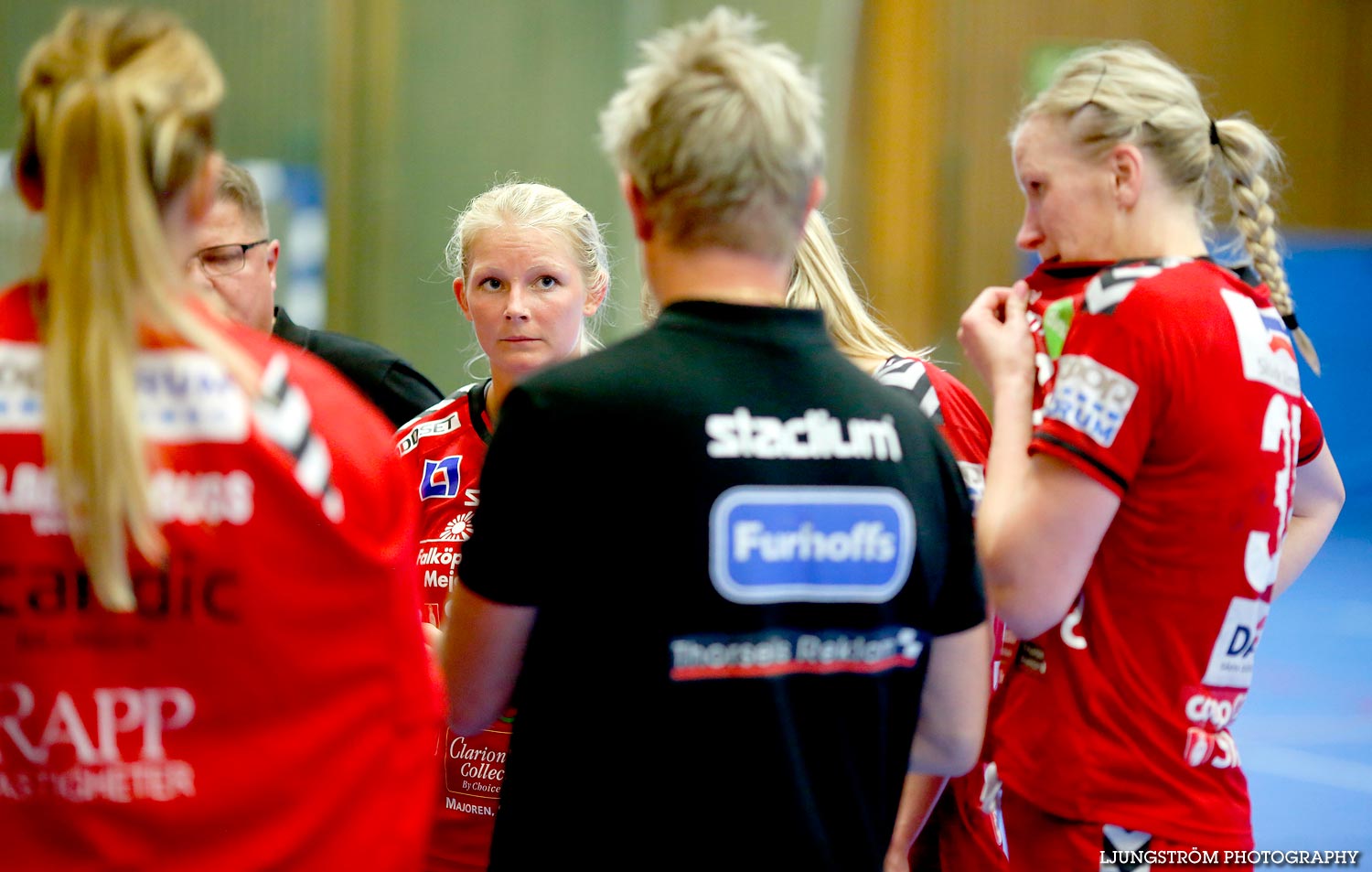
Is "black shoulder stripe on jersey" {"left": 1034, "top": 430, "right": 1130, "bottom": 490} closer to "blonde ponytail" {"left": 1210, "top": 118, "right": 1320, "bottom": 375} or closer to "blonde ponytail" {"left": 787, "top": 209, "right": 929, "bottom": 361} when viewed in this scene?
"blonde ponytail" {"left": 1210, "top": 118, "right": 1320, "bottom": 375}

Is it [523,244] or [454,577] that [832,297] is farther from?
[454,577]

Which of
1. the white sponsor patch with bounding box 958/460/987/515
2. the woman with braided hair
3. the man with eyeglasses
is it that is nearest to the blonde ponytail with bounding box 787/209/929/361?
the white sponsor patch with bounding box 958/460/987/515

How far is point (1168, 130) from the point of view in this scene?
1749 millimetres

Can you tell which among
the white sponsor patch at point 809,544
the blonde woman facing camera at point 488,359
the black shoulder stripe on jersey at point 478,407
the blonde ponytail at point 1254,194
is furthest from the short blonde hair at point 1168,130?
the black shoulder stripe on jersey at point 478,407

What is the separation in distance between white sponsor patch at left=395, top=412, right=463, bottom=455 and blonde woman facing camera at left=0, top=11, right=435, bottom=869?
1.19m

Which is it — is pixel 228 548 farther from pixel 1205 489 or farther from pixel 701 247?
pixel 1205 489

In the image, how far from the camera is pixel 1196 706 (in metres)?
1.70

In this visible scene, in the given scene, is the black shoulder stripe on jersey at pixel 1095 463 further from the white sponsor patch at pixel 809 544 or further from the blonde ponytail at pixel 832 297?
the blonde ponytail at pixel 832 297

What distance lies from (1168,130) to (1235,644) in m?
0.71

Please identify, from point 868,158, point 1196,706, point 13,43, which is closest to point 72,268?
point 1196,706

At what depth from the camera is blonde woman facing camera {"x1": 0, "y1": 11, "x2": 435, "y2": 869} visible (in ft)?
3.61

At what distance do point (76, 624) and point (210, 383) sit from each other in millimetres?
245

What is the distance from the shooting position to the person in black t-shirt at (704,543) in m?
1.21

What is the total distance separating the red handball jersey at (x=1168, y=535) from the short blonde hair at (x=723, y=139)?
1.85 ft
